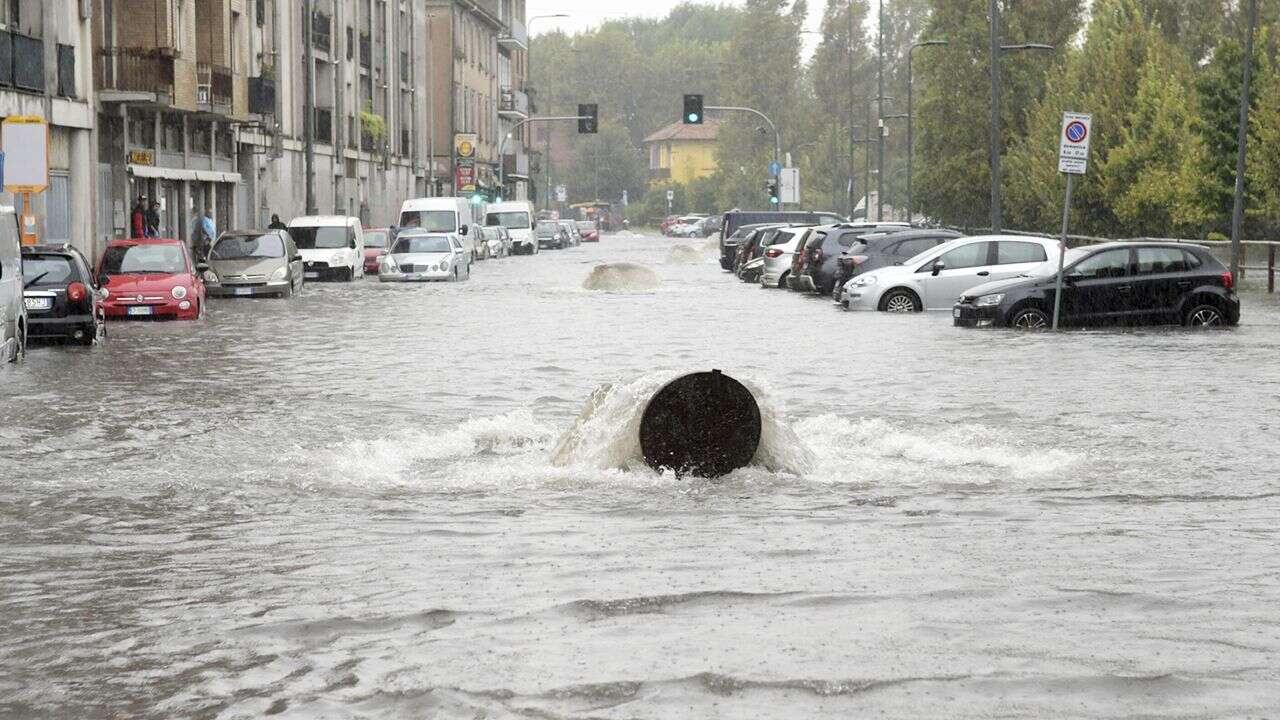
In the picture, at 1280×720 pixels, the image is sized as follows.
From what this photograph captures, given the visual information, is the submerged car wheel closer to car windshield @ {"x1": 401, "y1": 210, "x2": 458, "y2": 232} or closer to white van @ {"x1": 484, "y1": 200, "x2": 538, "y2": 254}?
car windshield @ {"x1": 401, "y1": 210, "x2": 458, "y2": 232}

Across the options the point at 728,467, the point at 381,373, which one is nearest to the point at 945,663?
the point at 728,467

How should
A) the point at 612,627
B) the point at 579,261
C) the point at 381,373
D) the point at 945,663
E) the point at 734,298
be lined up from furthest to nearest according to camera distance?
the point at 579,261 < the point at 734,298 < the point at 381,373 < the point at 612,627 < the point at 945,663

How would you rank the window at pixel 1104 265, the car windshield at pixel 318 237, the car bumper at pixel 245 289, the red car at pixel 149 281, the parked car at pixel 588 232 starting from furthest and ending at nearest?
the parked car at pixel 588 232
the car windshield at pixel 318 237
the car bumper at pixel 245 289
the red car at pixel 149 281
the window at pixel 1104 265

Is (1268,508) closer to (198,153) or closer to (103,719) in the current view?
(103,719)

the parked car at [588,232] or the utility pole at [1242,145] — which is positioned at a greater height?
the utility pole at [1242,145]

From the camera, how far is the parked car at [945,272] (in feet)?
111

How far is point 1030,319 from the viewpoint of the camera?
29.9 metres

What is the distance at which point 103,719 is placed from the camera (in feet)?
22.0

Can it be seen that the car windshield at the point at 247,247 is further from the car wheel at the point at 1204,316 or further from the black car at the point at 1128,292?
the car wheel at the point at 1204,316

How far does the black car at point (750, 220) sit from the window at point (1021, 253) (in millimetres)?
26103

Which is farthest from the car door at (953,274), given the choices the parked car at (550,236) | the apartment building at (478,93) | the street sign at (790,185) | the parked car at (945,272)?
the parked car at (550,236)

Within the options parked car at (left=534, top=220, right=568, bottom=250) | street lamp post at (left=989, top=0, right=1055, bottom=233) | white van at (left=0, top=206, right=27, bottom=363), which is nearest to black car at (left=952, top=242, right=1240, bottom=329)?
white van at (left=0, top=206, right=27, bottom=363)

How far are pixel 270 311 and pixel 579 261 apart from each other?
128 feet

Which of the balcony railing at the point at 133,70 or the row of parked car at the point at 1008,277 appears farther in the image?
the balcony railing at the point at 133,70
